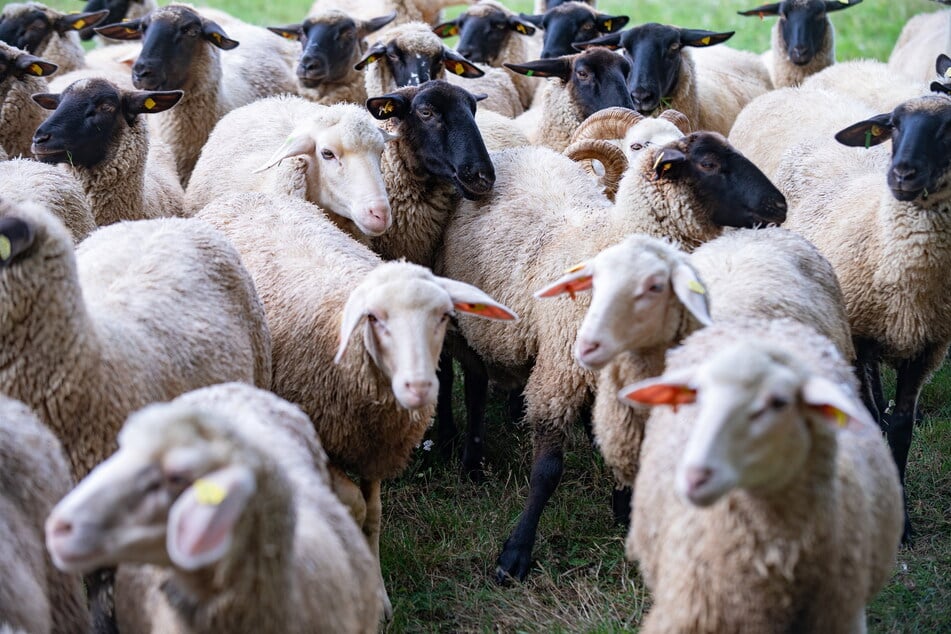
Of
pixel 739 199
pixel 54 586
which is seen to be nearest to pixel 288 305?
pixel 54 586

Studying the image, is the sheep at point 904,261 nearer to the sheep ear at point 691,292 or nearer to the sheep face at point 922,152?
the sheep face at point 922,152

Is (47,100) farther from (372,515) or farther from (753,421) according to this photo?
(753,421)

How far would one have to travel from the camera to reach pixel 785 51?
26.9 ft

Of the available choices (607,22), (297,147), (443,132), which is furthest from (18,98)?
(607,22)

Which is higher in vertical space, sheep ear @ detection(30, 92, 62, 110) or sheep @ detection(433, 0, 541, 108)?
sheep ear @ detection(30, 92, 62, 110)

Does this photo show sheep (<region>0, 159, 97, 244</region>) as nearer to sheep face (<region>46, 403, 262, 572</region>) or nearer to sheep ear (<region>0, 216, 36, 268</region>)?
sheep ear (<region>0, 216, 36, 268</region>)

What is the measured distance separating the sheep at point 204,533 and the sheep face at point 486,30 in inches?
234

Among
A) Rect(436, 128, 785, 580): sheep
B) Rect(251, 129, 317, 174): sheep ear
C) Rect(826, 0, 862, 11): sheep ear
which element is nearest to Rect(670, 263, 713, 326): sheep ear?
Rect(436, 128, 785, 580): sheep

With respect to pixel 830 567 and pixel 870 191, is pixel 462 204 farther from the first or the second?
pixel 830 567

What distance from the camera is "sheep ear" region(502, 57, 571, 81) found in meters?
6.36

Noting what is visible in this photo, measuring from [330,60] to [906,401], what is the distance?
4.02 meters

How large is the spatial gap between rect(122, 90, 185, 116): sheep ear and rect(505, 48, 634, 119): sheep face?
2041 millimetres

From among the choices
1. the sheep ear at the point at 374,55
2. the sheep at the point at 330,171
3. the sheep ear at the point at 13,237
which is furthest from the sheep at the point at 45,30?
the sheep ear at the point at 13,237

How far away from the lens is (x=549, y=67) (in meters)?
6.36
